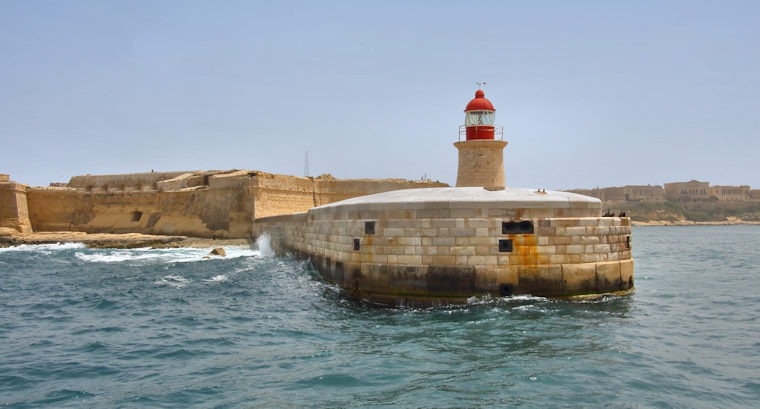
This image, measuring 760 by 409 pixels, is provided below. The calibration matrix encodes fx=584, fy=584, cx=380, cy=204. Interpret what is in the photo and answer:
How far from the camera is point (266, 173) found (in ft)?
97.8

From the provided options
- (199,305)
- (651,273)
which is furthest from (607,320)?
(651,273)

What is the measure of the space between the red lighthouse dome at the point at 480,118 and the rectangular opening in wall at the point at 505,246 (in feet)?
25.3

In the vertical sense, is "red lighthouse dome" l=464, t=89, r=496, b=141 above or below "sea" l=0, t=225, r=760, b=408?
above

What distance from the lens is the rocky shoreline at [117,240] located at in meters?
28.1

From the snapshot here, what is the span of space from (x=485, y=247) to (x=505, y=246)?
0.37 metres

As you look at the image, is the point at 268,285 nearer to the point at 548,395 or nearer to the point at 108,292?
the point at 108,292

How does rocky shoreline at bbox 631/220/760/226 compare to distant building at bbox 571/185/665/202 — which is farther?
distant building at bbox 571/185/665/202

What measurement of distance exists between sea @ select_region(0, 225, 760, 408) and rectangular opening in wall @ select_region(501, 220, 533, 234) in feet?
3.91

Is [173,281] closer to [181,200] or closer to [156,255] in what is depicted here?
[156,255]

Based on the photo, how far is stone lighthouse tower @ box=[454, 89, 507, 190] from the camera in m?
17.7

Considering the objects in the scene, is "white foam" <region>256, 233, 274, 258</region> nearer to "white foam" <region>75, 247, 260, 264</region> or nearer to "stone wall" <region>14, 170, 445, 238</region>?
"white foam" <region>75, 247, 260, 264</region>

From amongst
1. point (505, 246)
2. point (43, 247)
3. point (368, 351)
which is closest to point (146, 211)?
point (43, 247)

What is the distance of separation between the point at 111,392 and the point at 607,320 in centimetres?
749

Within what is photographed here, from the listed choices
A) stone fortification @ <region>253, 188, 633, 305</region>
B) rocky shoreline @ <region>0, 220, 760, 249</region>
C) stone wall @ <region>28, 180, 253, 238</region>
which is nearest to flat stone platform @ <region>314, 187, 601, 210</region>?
stone fortification @ <region>253, 188, 633, 305</region>
